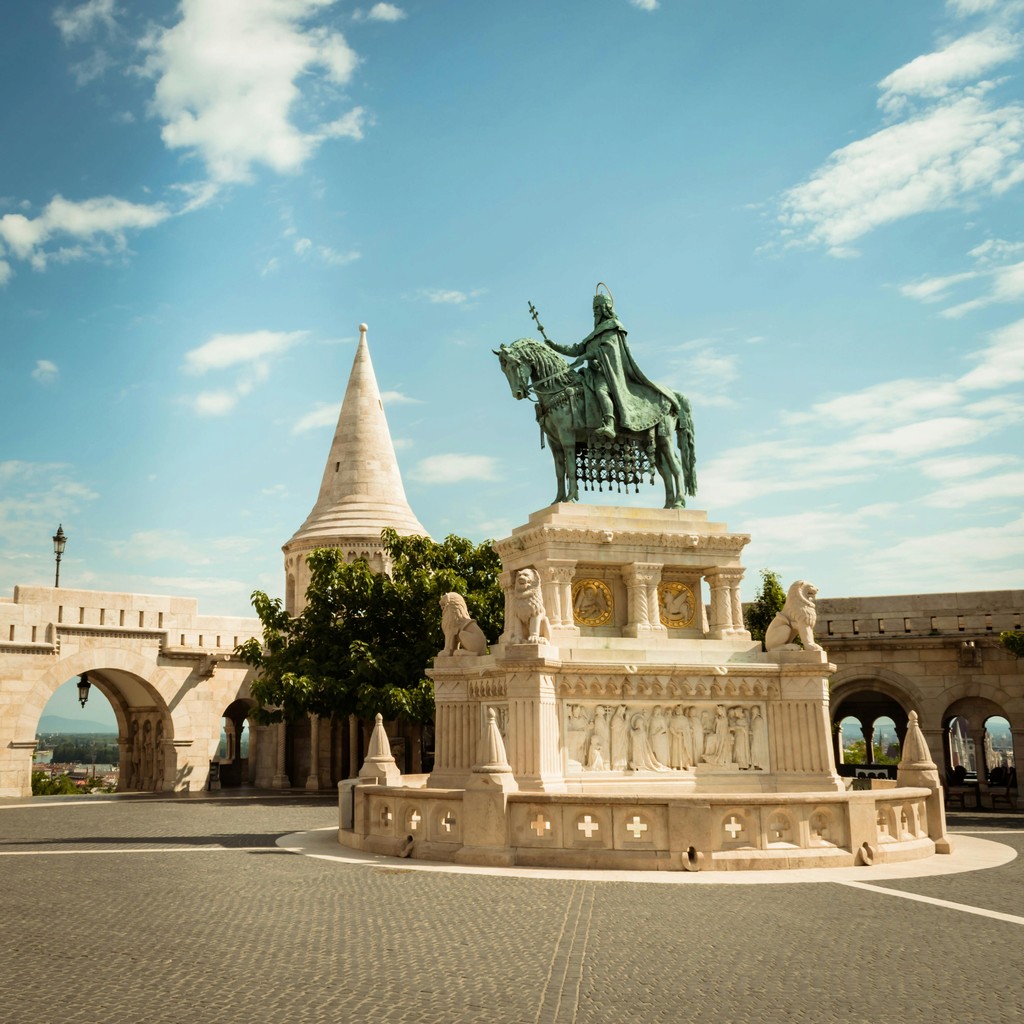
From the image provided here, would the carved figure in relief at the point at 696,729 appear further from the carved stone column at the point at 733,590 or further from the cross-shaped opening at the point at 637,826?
the cross-shaped opening at the point at 637,826

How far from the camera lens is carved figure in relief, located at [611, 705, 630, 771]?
610 inches

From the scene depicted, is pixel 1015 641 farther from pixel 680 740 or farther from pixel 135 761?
pixel 135 761

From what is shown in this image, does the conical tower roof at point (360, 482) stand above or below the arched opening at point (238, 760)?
above

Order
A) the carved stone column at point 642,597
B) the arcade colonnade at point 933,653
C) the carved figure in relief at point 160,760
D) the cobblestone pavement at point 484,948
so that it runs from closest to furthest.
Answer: the cobblestone pavement at point 484,948
the carved stone column at point 642,597
the arcade colonnade at point 933,653
the carved figure in relief at point 160,760

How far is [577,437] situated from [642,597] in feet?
10.7

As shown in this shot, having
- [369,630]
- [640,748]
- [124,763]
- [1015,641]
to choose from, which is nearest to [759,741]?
[640,748]

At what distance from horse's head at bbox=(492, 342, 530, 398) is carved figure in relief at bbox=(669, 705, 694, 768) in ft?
20.2

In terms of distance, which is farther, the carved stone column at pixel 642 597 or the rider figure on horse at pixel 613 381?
the rider figure on horse at pixel 613 381

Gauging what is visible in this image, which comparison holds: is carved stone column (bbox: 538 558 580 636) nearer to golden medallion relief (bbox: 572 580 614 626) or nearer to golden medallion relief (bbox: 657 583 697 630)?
golden medallion relief (bbox: 572 580 614 626)

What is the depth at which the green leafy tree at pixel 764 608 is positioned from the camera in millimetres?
31203

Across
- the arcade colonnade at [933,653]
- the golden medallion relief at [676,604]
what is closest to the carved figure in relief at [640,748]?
the golden medallion relief at [676,604]

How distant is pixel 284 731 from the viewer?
36875 millimetres

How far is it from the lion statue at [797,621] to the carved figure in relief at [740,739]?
125cm

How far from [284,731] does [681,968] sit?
103ft
